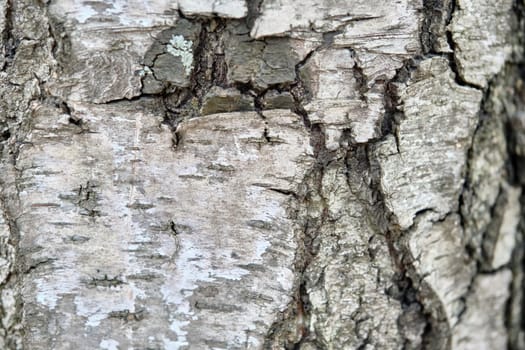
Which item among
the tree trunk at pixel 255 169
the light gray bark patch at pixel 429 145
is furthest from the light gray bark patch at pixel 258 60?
the light gray bark patch at pixel 429 145

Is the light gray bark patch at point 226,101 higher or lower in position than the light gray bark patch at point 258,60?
lower

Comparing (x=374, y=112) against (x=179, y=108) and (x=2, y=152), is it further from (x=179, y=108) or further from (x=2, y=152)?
(x=2, y=152)

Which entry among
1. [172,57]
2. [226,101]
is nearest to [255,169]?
[226,101]

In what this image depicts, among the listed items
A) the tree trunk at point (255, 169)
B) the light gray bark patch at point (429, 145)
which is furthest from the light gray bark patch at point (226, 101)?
the light gray bark patch at point (429, 145)

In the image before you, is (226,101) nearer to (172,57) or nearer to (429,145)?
(172,57)

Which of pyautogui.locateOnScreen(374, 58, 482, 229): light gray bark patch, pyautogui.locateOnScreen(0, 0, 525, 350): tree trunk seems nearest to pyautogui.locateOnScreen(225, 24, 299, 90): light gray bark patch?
pyautogui.locateOnScreen(0, 0, 525, 350): tree trunk

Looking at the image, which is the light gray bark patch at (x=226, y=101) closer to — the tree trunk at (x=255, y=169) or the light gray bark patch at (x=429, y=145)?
the tree trunk at (x=255, y=169)

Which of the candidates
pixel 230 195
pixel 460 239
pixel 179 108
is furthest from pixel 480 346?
pixel 179 108

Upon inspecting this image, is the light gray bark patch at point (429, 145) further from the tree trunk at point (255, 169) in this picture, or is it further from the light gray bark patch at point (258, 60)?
the light gray bark patch at point (258, 60)
